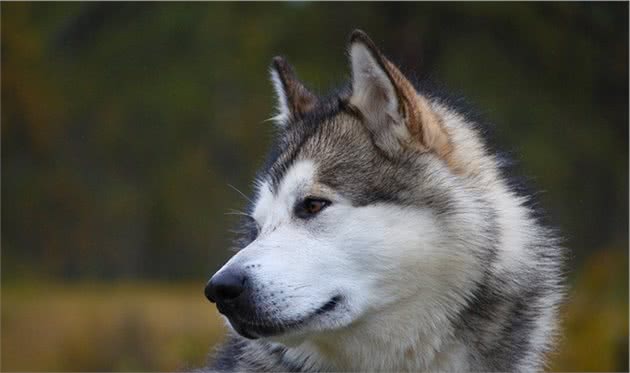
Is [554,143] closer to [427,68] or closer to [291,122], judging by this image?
[427,68]

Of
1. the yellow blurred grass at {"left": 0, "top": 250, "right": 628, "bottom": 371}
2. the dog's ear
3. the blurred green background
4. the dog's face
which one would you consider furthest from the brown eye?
the yellow blurred grass at {"left": 0, "top": 250, "right": 628, "bottom": 371}

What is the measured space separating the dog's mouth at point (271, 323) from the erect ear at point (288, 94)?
1.23 m

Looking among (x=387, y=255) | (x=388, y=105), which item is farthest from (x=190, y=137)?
(x=387, y=255)

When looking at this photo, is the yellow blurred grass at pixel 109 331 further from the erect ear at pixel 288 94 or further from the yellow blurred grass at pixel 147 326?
the erect ear at pixel 288 94

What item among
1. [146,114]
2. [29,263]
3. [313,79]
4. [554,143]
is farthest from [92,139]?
[554,143]

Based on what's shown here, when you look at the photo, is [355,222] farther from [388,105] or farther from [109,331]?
[109,331]

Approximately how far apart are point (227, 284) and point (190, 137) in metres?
15.9

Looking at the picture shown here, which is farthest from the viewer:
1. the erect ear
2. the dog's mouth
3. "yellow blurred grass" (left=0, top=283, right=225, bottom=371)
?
"yellow blurred grass" (left=0, top=283, right=225, bottom=371)

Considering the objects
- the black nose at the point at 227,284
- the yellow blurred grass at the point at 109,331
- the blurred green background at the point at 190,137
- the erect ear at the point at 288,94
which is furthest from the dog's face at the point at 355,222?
the yellow blurred grass at the point at 109,331

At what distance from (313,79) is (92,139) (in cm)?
789

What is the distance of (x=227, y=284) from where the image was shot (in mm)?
4465

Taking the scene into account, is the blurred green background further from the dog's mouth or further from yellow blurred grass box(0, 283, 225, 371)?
the dog's mouth

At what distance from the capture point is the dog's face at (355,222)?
14.9ft

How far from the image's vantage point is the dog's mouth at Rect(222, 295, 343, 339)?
456cm
